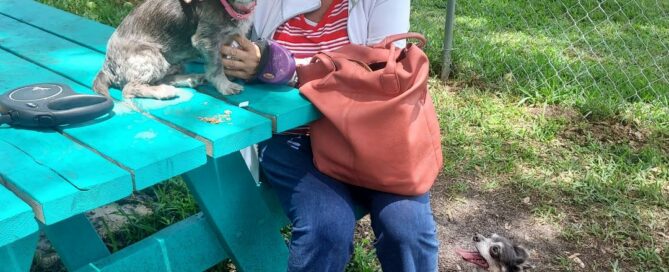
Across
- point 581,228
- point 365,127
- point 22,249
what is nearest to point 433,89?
point 581,228

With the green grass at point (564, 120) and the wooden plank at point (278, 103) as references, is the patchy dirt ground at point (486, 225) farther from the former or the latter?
the wooden plank at point (278, 103)

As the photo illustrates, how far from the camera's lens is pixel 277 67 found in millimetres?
2043

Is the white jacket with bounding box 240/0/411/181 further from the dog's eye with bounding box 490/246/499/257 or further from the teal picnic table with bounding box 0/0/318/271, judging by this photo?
the dog's eye with bounding box 490/246/499/257

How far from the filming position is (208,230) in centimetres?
230

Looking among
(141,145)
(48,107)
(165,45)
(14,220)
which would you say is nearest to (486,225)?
(165,45)

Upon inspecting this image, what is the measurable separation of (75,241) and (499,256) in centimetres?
148

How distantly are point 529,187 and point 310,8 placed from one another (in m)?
1.64

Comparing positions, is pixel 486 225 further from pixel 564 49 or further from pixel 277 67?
pixel 564 49

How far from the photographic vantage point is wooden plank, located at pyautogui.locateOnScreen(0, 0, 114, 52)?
8.39 ft

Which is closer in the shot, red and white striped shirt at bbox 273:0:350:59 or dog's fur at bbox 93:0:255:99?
dog's fur at bbox 93:0:255:99

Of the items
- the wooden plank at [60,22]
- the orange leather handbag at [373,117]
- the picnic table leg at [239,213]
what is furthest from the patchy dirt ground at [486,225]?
the wooden plank at [60,22]

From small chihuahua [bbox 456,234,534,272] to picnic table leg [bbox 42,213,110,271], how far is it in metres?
1.40

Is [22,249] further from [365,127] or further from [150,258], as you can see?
[365,127]

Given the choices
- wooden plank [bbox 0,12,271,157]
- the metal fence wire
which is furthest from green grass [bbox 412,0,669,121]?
wooden plank [bbox 0,12,271,157]
